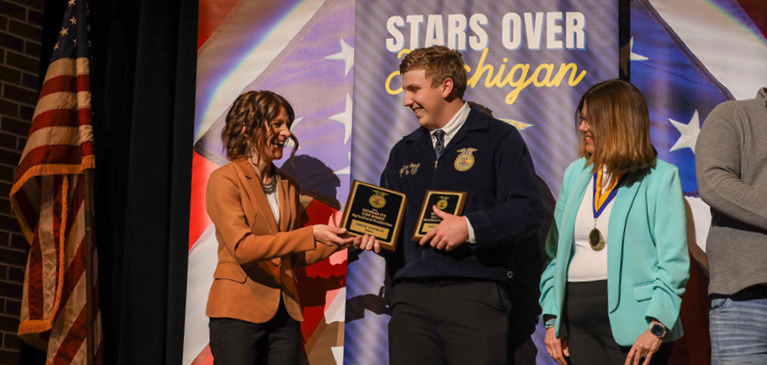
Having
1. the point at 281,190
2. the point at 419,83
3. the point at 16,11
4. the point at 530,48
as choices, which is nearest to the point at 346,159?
the point at 281,190

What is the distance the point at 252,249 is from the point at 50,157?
141 centimetres

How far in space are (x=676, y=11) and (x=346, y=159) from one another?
179cm

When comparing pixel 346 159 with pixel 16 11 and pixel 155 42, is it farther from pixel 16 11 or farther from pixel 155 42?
pixel 16 11

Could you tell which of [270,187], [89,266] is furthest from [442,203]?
[89,266]

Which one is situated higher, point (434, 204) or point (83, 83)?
point (83, 83)

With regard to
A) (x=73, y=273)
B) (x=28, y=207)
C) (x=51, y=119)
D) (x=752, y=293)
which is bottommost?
(x=73, y=273)

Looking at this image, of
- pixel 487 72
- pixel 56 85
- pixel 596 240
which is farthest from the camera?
pixel 56 85

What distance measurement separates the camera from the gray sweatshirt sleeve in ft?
8.55

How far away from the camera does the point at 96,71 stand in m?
4.54

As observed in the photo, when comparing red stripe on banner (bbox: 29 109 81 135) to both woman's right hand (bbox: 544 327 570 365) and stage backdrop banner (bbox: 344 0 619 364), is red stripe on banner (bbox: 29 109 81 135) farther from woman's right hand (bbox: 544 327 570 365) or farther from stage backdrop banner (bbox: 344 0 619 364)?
woman's right hand (bbox: 544 327 570 365)

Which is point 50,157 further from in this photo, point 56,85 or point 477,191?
point 477,191

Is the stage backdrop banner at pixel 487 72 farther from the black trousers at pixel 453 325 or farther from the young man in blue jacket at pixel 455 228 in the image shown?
the black trousers at pixel 453 325

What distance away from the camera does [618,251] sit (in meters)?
2.92

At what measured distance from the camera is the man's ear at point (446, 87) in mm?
3432
